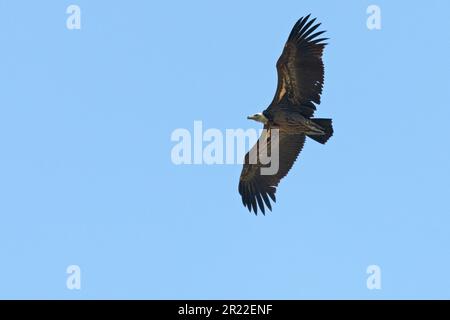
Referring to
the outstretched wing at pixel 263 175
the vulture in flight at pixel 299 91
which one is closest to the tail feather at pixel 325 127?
the vulture in flight at pixel 299 91

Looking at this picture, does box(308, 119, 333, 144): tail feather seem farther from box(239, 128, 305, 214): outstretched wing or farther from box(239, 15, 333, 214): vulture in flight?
box(239, 128, 305, 214): outstretched wing

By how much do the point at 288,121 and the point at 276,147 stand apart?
90.1 inches

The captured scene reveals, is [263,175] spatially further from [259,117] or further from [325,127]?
[325,127]

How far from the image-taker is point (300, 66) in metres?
31.7

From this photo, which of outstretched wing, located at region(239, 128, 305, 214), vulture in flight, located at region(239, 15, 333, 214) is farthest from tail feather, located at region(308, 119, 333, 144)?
outstretched wing, located at region(239, 128, 305, 214)

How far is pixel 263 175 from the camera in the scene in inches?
1366

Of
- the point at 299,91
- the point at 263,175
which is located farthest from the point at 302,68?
the point at 263,175

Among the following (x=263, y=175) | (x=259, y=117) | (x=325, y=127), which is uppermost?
(x=259, y=117)

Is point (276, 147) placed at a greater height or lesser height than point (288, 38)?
lesser

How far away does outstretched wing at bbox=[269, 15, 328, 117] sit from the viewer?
104 feet

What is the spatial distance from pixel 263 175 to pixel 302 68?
439 cm
